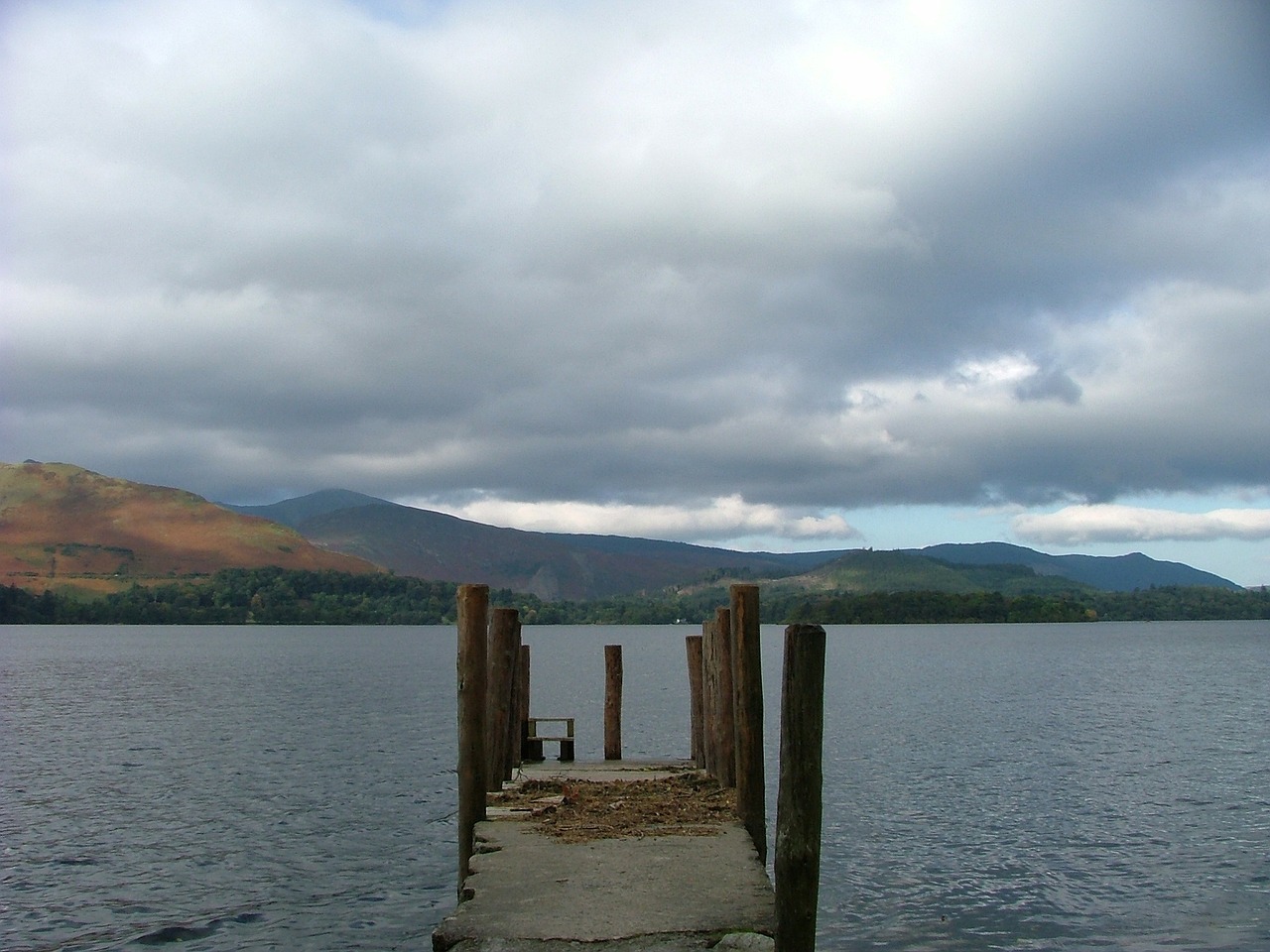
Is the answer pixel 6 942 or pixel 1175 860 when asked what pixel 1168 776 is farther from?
pixel 6 942

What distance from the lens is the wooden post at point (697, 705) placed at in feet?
70.4

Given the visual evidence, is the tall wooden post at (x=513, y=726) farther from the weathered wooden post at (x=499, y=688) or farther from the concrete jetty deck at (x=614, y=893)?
the concrete jetty deck at (x=614, y=893)

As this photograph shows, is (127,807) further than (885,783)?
No

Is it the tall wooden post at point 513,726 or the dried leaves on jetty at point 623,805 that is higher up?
the tall wooden post at point 513,726

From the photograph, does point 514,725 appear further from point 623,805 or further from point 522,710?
point 623,805

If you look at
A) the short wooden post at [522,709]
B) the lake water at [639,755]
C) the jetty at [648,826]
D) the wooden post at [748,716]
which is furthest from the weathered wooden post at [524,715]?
the wooden post at [748,716]

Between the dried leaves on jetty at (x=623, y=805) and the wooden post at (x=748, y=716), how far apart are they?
0.55m

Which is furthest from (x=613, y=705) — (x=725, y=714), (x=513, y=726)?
(x=725, y=714)

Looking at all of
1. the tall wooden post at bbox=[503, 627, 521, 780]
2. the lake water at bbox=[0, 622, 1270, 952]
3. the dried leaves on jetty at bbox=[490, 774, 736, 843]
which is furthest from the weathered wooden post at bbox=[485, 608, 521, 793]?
the lake water at bbox=[0, 622, 1270, 952]

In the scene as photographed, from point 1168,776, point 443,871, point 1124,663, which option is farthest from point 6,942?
point 1124,663

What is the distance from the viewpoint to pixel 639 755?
35000 mm

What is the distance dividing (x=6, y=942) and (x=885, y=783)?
21.4 metres

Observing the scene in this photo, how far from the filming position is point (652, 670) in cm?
9456

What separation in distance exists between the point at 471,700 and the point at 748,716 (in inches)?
146
